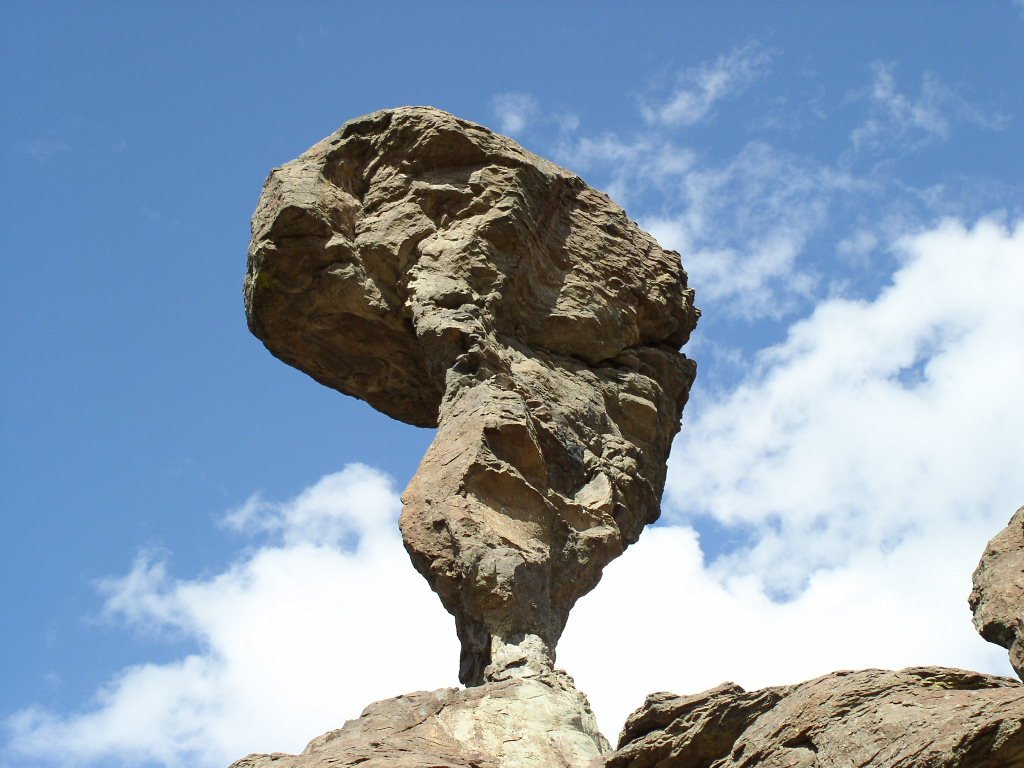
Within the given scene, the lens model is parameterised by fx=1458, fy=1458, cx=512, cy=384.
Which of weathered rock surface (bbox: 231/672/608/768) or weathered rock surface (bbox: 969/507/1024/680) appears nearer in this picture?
weathered rock surface (bbox: 969/507/1024/680)

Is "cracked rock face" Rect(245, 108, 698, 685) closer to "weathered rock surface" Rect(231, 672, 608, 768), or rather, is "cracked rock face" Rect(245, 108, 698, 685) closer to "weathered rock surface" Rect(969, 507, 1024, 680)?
"weathered rock surface" Rect(231, 672, 608, 768)

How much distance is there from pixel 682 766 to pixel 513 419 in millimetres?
5471

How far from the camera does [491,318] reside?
15.1m

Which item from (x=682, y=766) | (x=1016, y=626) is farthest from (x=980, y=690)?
(x=682, y=766)

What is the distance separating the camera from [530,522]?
43.8ft

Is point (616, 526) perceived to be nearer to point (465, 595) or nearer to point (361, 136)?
point (465, 595)

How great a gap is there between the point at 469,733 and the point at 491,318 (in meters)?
5.39

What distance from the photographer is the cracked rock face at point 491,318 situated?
1374 centimetres

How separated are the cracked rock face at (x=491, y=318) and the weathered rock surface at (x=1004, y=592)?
505 centimetres

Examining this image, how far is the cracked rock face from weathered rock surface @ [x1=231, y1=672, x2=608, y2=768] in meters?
1.87

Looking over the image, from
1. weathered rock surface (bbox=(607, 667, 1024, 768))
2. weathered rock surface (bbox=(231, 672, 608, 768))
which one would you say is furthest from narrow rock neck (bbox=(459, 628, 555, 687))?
weathered rock surface (bbox=(607, 667, 1024, 768))

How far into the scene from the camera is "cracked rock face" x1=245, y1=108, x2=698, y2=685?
1374 cm

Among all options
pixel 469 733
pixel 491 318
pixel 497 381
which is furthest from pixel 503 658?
pixel 491 318

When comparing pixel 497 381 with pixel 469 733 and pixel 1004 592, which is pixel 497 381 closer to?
pixel 469 733
